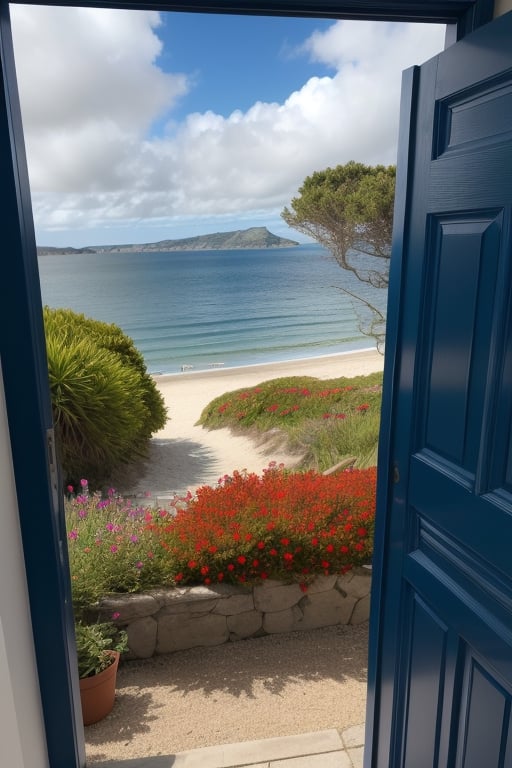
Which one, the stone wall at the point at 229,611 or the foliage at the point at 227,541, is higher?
the foliage at the point at 227,541

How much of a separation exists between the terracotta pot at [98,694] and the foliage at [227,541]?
1.30 feet

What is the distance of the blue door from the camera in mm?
1089

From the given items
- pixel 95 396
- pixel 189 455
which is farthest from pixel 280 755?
pixel 189 455

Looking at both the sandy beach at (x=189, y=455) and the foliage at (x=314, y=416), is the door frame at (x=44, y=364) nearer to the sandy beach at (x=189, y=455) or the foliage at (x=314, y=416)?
the sandy beach at (x=189, y=455)

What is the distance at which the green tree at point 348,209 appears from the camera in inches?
329

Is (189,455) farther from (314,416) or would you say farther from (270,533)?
(270,533)

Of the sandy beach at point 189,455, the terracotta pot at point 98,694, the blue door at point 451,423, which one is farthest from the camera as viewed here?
the sandy beach at point 189,455

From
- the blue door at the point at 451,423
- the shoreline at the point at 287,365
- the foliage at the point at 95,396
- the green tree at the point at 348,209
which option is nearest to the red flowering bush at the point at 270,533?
the blue door at the point at 451,423

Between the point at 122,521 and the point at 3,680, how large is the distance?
2226 millimetres

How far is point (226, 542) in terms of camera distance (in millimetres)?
2910

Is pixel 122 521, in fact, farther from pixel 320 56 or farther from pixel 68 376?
pixel 320 56

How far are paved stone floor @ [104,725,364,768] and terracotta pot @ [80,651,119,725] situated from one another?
0.32m

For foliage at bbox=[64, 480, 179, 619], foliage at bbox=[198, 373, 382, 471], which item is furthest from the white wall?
foliage at bbox=[198, 373, 382, 471]

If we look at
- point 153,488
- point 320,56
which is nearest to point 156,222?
point 320,56
